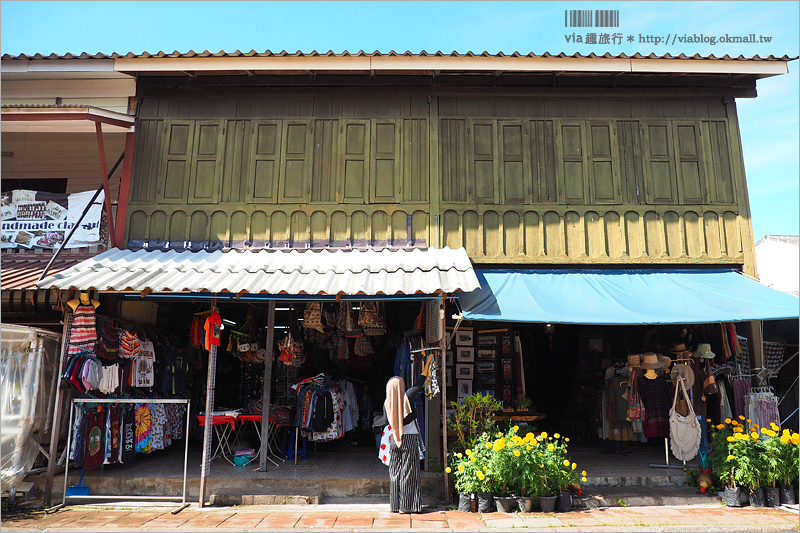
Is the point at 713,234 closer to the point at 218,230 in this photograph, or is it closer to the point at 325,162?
the point at 325,162

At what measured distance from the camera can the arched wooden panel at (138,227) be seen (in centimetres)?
921

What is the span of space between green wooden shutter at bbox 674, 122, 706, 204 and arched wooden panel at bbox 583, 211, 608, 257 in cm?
152

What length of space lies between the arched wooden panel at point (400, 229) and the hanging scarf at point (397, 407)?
2.82 metres

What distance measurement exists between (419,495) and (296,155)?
Result: 5.95 metres

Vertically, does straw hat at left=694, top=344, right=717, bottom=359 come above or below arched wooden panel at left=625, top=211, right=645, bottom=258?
below

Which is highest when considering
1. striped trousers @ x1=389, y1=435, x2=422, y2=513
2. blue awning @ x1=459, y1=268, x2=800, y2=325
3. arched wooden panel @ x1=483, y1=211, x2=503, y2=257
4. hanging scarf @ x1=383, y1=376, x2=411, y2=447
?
arched wooden panel @ x1=483, y1=211, x2=503, y2=257

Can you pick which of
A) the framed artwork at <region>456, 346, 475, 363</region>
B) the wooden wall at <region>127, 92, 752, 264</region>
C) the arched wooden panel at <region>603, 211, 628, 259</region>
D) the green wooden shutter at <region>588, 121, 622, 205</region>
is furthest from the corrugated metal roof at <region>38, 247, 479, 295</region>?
the green wooden shutter at <region>588, 121, 622, 205</region>

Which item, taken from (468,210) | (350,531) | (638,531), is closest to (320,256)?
(468,210)

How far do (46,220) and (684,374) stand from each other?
436 inches

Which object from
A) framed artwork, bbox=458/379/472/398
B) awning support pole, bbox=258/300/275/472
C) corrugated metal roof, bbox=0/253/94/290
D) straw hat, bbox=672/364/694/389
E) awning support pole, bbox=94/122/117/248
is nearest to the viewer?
corrugated metal roof, bbox=0/253/94/290

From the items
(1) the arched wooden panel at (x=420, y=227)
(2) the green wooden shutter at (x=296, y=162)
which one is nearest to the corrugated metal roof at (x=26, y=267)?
(2) the green wooden shutter at (x=296, y=162)

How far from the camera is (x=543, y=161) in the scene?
9461 mm

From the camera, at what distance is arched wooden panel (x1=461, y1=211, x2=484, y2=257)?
358 inches

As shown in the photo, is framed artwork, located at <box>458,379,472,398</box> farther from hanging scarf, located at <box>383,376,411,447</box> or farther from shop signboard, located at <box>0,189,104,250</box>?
shop signboard, located at <box>0,189,104,250</box>
